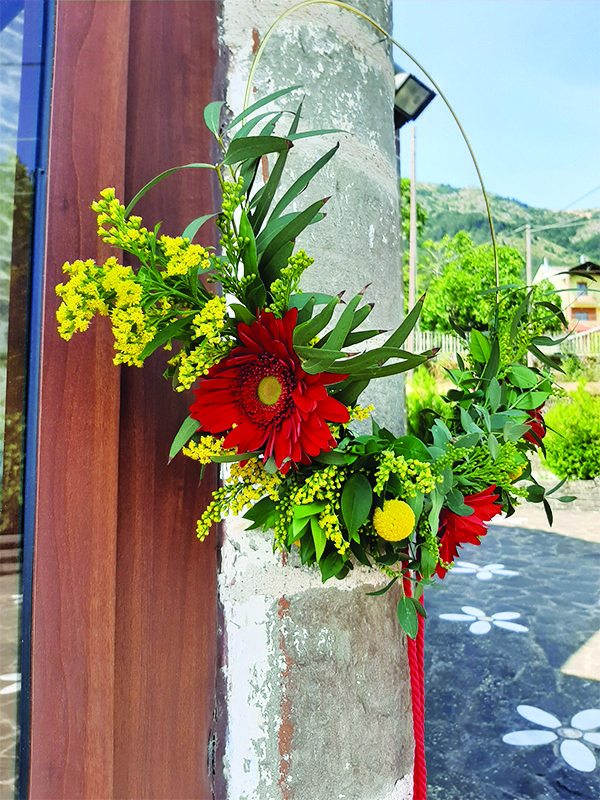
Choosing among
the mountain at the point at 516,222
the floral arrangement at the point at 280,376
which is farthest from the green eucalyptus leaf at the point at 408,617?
the mountain at the point at 516,222

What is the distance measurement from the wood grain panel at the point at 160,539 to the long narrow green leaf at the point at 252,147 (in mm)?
199

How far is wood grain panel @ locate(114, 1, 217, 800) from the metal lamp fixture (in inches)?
57.9

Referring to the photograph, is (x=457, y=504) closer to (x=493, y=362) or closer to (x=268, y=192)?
(x=493, y=362)

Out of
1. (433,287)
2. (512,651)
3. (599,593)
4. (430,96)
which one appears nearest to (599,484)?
(599,593)

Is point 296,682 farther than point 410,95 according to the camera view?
No

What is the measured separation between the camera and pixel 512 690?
1.59m

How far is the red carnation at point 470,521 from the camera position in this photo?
492 millimetres

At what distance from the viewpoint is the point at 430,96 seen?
184 cm

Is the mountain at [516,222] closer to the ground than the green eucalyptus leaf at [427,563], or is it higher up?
higher up

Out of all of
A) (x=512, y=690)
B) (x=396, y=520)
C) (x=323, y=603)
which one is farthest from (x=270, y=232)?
(x=512, y=690)

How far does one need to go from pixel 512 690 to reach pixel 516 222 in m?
45.4

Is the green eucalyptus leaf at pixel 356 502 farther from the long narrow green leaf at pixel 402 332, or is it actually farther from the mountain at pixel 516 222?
the mountain at pixel 516 222

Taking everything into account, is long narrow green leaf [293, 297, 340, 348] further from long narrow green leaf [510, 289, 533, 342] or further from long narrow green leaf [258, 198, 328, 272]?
long narrow green leaf [510, 289, 533, 342]

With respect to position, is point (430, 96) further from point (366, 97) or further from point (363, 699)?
point (363, 699)
